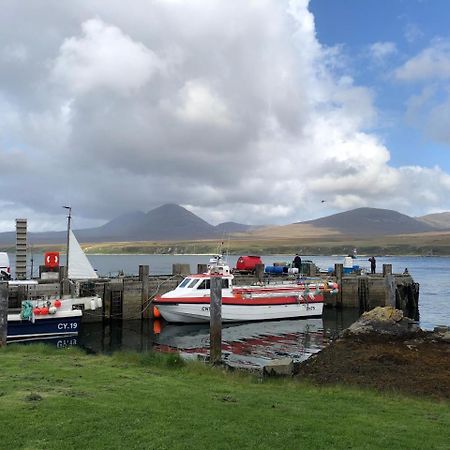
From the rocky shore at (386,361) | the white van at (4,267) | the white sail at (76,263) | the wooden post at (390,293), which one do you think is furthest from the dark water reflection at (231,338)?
the white van at (4,267)

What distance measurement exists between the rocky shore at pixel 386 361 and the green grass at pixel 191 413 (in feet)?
6.39

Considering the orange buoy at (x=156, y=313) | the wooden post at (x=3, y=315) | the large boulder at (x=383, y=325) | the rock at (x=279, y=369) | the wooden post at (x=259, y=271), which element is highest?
the wooden post at (x=259, y=271)

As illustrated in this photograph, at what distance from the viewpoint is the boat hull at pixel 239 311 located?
108ft

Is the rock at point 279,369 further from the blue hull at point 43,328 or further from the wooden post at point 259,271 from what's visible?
the wooden post at point 259,271

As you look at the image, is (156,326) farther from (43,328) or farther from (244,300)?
(43,328)

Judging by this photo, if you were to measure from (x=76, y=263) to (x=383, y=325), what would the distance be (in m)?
18.9

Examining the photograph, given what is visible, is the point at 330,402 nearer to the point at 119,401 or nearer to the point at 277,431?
the point at 277,431

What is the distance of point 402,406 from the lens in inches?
435

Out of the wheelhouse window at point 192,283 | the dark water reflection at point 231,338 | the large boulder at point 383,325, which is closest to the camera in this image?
the large boulder at point 383,325

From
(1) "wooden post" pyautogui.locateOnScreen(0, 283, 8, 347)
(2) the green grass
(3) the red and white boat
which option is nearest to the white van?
(3) the red and white boat

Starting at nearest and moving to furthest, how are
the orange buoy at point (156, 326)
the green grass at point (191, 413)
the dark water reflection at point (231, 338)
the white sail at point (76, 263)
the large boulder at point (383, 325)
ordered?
the green grass at point (191, 413), the large boulder at point (383, 325), the dark water reflection at point (231, 338), the white sail at point (76, 263), the orange buoy at point (156, 326)

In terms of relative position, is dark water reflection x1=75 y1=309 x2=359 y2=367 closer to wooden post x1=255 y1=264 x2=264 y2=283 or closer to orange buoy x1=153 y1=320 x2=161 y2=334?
orange buoy x1=153 y1=320 x2=161 y2=334

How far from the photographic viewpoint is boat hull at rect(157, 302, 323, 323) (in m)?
33.0

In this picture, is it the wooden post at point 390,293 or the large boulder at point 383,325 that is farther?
the wooden post at point 390,293
